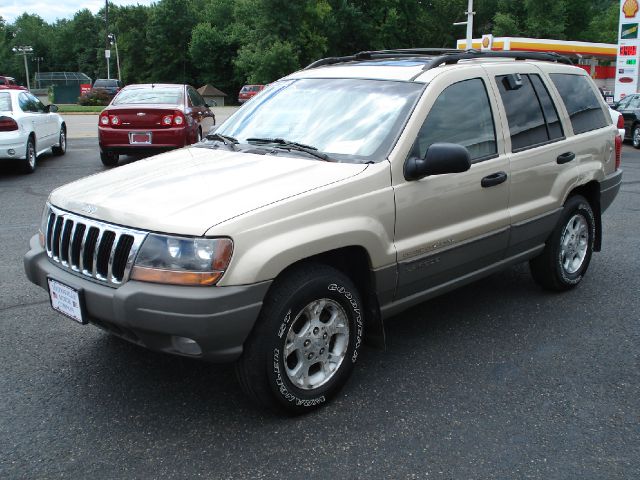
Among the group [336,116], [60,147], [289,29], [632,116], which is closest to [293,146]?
[336,116]

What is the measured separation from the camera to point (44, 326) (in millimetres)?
4660

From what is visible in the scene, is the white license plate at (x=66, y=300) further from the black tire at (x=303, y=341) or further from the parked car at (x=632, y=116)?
the parked car at (x=632, y=116)

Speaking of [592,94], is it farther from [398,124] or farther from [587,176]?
[398,124]

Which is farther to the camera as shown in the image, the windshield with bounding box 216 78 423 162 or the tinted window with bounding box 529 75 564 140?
the tinted window with bounding box 529 75 564 140

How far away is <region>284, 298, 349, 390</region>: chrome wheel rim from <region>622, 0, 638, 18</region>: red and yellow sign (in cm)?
2755

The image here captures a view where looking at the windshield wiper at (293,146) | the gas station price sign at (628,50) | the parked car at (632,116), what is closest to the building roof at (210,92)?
the gas station price sign at (628,50)

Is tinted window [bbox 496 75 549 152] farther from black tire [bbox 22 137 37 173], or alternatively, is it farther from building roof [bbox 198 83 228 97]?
building roof [bbox 198 83 228 97]

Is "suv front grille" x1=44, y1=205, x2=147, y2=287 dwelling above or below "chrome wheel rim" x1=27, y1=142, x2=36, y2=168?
above

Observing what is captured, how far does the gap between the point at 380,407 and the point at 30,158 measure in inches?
396

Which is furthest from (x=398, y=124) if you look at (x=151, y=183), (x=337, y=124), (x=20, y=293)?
(x=20, y=293)

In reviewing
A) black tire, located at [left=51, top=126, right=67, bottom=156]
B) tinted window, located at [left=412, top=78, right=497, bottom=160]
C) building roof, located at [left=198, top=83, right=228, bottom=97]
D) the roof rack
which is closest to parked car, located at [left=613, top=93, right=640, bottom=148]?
the roof rack

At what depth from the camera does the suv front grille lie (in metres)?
3.18

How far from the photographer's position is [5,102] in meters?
11.5

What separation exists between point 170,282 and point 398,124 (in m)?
1.64
